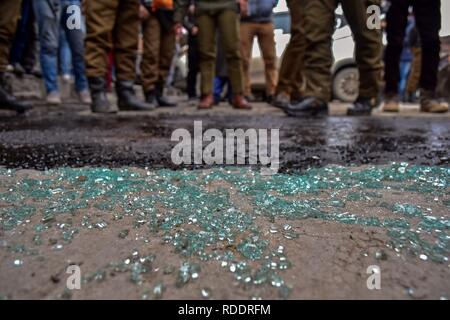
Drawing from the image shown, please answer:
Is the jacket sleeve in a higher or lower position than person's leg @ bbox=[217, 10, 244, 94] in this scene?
higher

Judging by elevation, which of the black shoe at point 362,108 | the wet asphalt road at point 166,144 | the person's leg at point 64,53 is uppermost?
the person's leg at point 64,53

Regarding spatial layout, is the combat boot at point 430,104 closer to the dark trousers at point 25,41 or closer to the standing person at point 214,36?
the standing person at point 214,36

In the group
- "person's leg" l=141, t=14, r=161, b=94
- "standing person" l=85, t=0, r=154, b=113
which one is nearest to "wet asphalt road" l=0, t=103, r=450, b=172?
"standing person" l=85, t=0, r=154, b=113

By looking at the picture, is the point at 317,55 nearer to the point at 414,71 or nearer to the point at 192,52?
the point at 192,52

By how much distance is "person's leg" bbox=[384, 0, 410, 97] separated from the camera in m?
2.90

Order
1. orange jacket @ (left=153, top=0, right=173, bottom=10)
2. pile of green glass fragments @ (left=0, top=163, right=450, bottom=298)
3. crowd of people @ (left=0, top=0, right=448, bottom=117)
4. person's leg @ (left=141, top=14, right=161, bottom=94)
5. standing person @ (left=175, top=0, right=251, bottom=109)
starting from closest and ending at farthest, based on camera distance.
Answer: pile of green glass fragments @ (left=0, top=163, right=450, bottom=298)
crowd of people @ (left=0, top=0, right=448, bottom=117)
standing person @ (left=175, top=0, right=251, bottom=109)
orange jacket @ (left=153, top=0, right=173, bottom=10)
person's leg @ (left=141, top=14, right=161, bottom=94)

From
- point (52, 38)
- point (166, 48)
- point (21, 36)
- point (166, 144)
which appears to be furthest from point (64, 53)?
point (166, 144)

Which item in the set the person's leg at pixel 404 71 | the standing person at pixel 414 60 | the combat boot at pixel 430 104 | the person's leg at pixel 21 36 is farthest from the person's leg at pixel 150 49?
the person's leg at pixel 404 71

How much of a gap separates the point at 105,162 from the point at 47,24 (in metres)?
3.33

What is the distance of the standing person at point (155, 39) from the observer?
3.65 m

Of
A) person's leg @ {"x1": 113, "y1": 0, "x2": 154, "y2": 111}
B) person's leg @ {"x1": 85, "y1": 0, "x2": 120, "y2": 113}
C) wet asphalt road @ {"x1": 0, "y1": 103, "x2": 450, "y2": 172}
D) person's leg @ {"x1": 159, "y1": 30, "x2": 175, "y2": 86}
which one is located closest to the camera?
wet asphalt road @ {"x1": 0, "y1": 103, "x2": 450, "y2": 172}

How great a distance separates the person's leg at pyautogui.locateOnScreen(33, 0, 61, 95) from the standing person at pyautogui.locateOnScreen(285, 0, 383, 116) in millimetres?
2593

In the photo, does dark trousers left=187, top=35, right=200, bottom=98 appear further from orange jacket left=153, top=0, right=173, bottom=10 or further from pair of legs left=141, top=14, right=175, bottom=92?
orange jacket left=153, top=0, right=173, bottom=10

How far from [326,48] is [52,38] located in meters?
2.79
